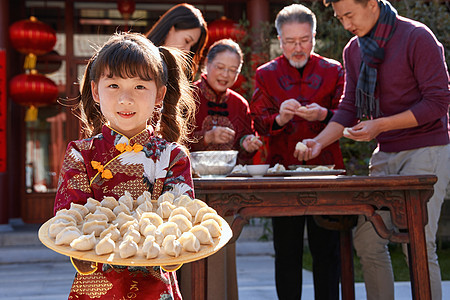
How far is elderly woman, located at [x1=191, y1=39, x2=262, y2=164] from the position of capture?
264 centimetres

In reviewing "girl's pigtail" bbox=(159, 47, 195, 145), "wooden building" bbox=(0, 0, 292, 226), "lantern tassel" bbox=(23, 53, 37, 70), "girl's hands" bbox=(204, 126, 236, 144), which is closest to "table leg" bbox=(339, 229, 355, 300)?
"girl's hands" bbox=(204, 126, 236, 144)

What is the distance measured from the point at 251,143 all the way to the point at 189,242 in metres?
1.43

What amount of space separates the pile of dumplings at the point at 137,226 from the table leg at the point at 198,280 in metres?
0.57

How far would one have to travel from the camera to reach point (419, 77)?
7.12 ft

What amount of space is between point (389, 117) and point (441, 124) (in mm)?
251

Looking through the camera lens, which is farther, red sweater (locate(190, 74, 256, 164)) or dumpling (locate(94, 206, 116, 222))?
red sweater (locate(190, 74, 256, 164))

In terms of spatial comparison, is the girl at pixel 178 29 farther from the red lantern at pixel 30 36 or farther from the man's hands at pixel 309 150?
the red lantern at pixel 30 36

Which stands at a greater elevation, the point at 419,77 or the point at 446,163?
the point at 419,77

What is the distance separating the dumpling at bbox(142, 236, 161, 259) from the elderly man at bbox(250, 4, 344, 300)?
4.69 feet

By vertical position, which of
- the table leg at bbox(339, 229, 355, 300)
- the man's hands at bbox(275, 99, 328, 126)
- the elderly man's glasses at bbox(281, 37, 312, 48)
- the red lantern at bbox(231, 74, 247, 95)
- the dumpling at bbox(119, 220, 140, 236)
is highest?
the red lantern at bbox(231, 74, 247, 95)

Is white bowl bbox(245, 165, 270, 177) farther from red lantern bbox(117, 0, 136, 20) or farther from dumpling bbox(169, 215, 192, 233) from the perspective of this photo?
red lantern bbox(117, 0, 136, 20)

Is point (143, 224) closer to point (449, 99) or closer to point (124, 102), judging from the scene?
point (124, 102)

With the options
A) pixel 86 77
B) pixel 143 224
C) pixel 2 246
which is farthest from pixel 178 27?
pixel 2 246

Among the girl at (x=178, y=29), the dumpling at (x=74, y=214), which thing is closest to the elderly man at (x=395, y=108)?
the girl at (x=178, y=29)
